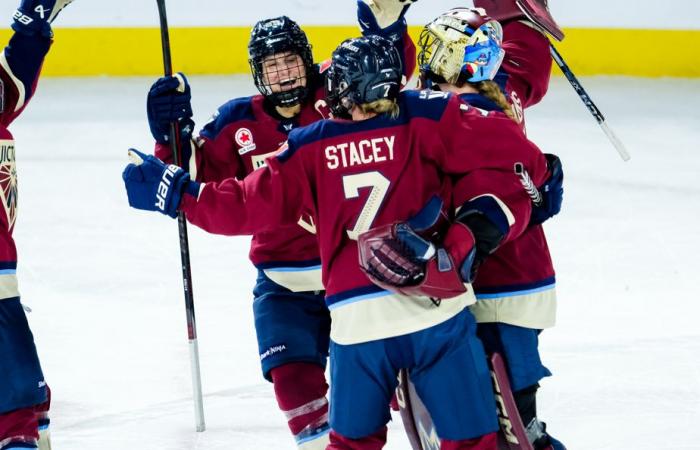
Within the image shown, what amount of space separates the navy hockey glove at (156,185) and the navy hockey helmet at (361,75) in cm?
36

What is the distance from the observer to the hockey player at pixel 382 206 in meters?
2.60

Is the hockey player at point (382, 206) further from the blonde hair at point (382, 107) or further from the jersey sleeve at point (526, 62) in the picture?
the jersey sleeve at point (526, 62)

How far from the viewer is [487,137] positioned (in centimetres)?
263

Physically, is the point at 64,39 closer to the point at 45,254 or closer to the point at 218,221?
the point at 45,254

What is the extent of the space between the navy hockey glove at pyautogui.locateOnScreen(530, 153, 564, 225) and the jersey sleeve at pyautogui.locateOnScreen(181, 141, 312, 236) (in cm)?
57

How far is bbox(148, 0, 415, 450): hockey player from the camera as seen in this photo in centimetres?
318

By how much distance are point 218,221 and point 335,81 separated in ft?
1.27


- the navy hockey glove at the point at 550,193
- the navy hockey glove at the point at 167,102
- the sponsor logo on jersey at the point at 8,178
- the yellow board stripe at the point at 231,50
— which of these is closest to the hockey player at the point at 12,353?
the sponsor logo on jersey at the point at 8,178

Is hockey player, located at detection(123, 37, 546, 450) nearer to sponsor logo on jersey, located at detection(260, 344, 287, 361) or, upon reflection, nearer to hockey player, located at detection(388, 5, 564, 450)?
hockey player, located at detection(388, 5, 564, 450)

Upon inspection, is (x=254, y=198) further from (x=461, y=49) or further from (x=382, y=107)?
(x=461, y=49)

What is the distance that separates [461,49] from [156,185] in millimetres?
775

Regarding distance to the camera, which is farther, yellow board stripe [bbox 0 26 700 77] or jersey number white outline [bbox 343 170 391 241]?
yellow board stripe [bbox 0 26 700 77]

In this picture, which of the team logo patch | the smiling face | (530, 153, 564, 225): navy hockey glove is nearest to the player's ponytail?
(530, 153, 564, 225): navy hockey glove

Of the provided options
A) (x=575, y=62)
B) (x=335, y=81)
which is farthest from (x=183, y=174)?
(x=575, y=62)
